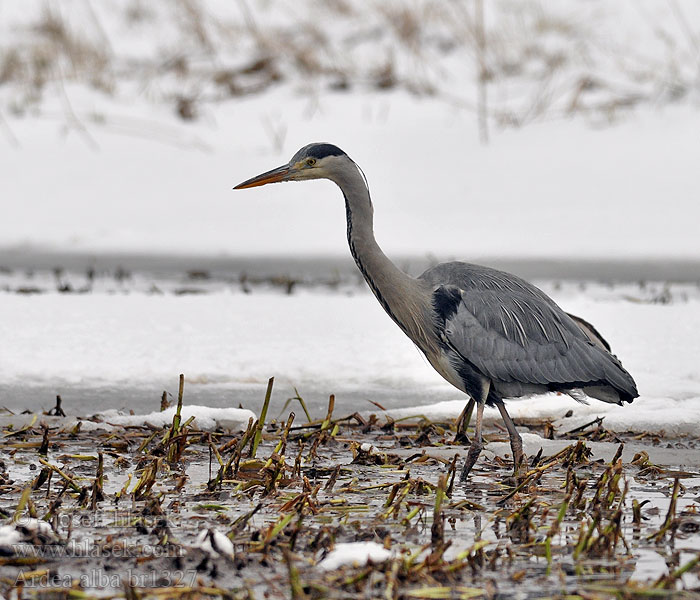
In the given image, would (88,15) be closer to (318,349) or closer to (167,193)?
(167,193)

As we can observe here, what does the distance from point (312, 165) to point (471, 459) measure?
4.34 feet

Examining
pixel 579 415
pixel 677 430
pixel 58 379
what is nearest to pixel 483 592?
pixel 677 430

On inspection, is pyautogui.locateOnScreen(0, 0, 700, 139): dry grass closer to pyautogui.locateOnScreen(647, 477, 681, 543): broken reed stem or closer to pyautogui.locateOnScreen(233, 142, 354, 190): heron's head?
pyautogui.locateOnScreen(233, 142, 354, 190): heron's head

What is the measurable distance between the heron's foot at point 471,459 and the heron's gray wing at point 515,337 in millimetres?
340

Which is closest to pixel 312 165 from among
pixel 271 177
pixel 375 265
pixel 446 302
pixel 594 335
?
pixel 271 177

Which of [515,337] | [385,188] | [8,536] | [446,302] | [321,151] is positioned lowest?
[8,536]

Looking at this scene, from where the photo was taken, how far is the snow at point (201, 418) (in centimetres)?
464

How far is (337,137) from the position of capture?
1105 cm

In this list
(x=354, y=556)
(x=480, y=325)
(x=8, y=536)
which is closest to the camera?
(x=354, y=556)

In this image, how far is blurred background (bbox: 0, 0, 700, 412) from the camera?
892 centimetres

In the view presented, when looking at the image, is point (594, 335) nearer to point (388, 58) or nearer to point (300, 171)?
point (300, 171)

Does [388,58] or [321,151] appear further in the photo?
[388,58]

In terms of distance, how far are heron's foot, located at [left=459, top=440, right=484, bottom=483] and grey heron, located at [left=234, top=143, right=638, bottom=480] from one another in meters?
0.25

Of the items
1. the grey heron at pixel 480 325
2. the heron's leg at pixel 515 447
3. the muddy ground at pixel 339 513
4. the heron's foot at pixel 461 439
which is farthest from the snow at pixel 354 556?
the heron's foot at pixel 461 439
